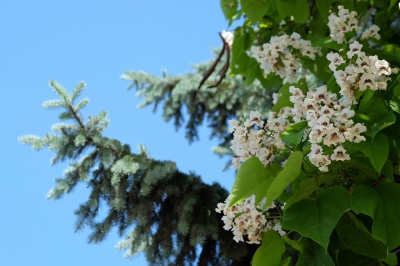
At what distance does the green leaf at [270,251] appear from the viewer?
1.91 m

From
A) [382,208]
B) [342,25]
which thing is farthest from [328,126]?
[342,25]

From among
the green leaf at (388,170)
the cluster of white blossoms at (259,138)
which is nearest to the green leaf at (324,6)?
the cluster of white blossoms at (259,138)

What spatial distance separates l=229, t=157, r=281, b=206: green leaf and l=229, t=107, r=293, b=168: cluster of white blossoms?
8 cm

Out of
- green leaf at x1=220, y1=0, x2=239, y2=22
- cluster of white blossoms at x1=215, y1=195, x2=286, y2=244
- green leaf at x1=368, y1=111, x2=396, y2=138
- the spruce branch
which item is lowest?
cluster of white blossoms at x1=215, y1=195, x2=286, y2=244

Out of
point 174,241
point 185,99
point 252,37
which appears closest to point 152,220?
point 174,241

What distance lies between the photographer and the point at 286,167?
5.60ft

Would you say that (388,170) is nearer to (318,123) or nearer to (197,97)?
(318,123)

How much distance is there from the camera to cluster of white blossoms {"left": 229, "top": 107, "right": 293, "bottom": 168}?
77.1 inches

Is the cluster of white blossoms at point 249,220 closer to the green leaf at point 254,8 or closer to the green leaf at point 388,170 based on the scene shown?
the green leaf at point 388,170

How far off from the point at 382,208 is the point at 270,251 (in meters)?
0.35

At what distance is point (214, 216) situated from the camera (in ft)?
10.2

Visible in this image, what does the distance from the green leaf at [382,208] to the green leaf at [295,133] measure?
0.20m

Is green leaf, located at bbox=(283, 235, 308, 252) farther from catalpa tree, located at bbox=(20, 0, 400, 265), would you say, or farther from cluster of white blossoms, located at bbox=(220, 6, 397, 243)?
cluster of white blossoms, located at bbox=(220, 6, 397, 243)

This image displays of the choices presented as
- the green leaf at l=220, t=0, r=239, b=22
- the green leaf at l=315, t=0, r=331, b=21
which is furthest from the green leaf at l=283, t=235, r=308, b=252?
the green leaf at l=220, t=0, r=239, b=22
